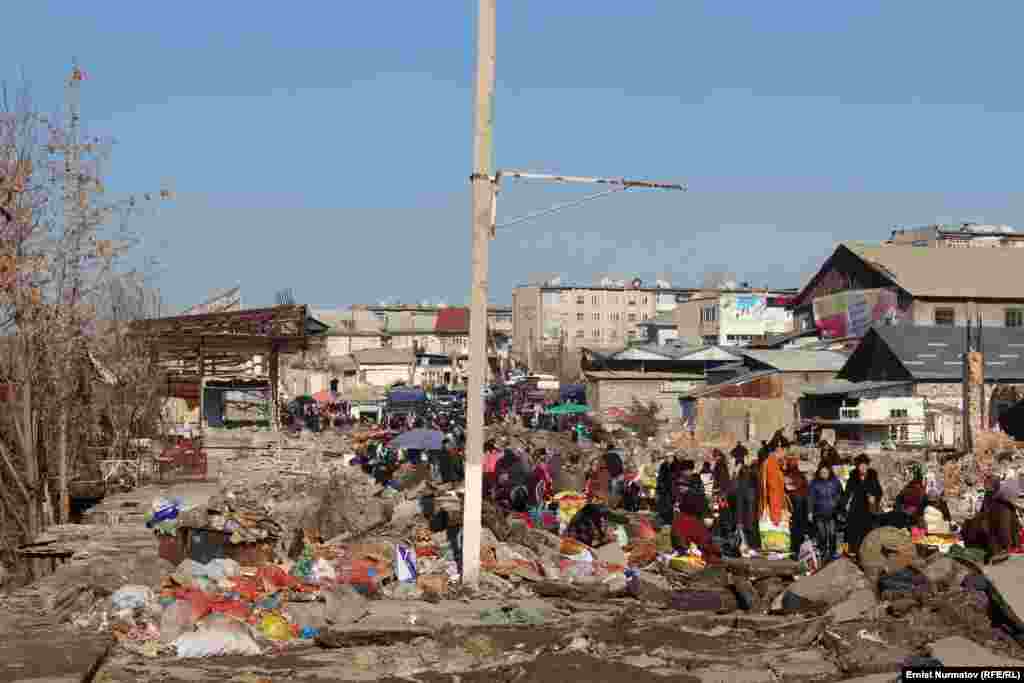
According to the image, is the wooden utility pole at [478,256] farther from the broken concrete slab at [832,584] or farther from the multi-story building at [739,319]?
the multi-story building at [739,319]

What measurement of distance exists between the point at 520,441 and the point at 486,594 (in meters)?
20.7

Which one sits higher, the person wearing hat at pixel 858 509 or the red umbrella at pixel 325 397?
the person wearing hat at pixel 858 509

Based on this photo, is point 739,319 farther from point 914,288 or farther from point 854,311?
point 914,288

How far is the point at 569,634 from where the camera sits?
36.4 feet

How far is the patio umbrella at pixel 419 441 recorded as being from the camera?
29391mm

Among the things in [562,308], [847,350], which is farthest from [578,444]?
[562,308]

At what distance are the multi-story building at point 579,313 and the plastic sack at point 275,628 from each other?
107522 mm

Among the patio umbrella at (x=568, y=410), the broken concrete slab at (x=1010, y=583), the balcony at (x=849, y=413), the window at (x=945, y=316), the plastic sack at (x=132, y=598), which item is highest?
the window at (x=945, y=316)

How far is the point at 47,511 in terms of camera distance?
1927 centimetres

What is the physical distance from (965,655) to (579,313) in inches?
4553

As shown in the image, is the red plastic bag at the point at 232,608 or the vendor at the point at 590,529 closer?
the red plastic bag at the point at 232,608

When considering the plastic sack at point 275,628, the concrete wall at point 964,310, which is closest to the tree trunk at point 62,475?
the plastic sack at point 275,628

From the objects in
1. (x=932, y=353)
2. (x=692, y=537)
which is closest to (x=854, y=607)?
(x=692, y=537)

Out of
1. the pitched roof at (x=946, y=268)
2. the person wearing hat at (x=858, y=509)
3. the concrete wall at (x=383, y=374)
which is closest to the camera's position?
the person wearing hat at (x=858, y=509)
